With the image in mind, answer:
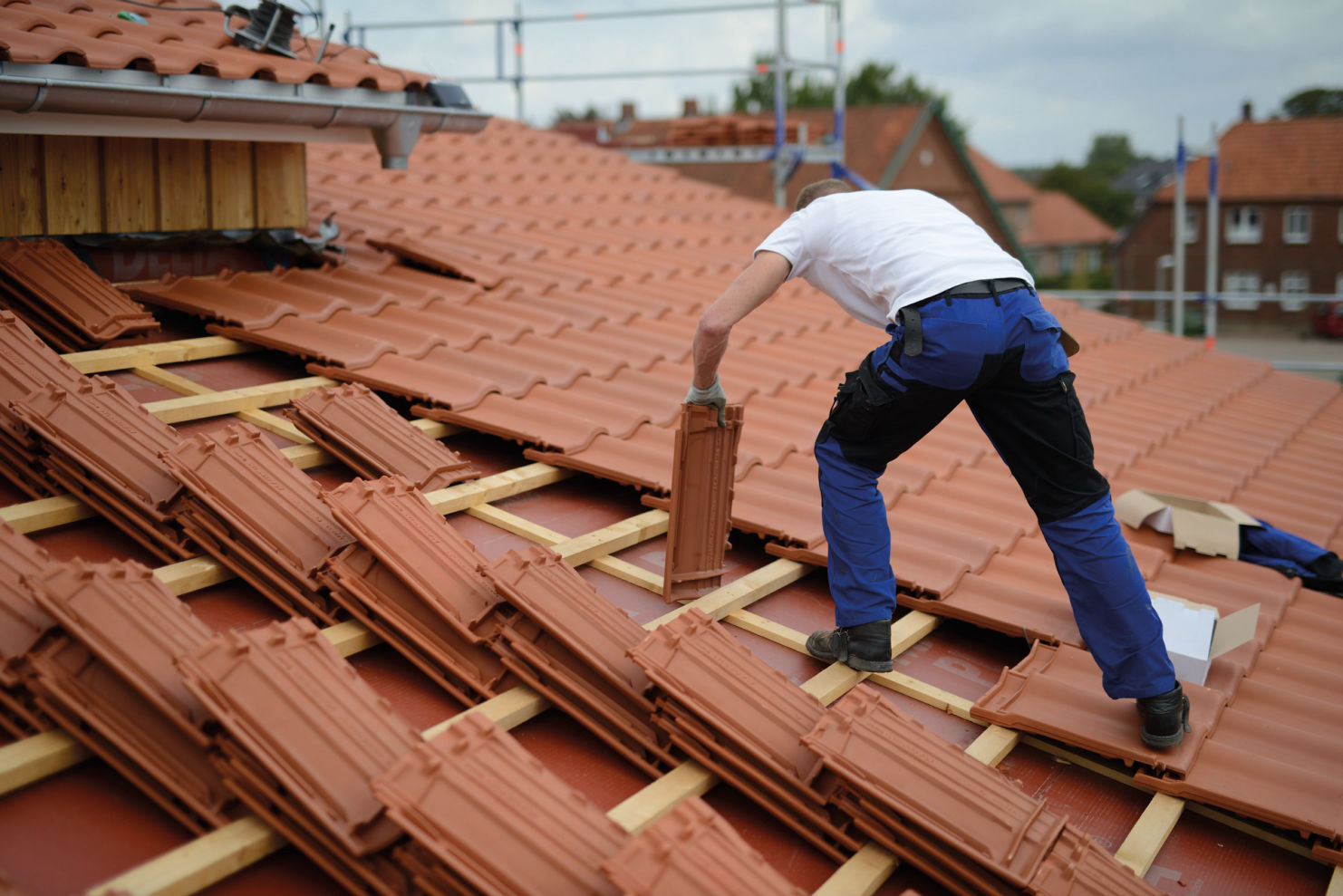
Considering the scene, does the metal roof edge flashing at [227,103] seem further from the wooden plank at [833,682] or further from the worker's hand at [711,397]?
the wooden plank at [833,682]

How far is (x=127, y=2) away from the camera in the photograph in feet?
14.7

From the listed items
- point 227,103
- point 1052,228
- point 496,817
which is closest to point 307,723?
point 496,817

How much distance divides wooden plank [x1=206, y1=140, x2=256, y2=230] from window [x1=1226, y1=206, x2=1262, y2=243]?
44.2 metres

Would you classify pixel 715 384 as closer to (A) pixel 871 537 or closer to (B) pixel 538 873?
(A) pixel 871 537

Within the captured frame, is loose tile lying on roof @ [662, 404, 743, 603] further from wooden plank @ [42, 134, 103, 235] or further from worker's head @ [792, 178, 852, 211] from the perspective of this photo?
wooden plank @ [42, 134, 103, 235]

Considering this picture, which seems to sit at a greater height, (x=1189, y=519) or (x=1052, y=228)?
(x=1052, y=228)

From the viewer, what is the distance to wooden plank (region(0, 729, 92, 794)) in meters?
1.75

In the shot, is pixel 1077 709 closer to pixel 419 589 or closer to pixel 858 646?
pixel 858 646

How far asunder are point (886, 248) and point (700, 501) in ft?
2.68

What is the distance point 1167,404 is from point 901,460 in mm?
3018

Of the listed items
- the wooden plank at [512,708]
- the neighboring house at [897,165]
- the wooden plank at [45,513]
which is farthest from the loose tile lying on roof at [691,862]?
the neighboring house at [897,165]

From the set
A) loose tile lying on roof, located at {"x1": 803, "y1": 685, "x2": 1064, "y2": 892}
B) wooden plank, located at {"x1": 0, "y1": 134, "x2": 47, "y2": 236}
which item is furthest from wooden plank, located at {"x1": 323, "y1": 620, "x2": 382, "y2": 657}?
wooden plank, located at {"x1": 0, "y1": 134, "x2": 47, "y2": 236}

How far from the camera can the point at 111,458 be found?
2.58 metres

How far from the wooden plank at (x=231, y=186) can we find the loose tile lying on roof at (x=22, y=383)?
5.09ft
